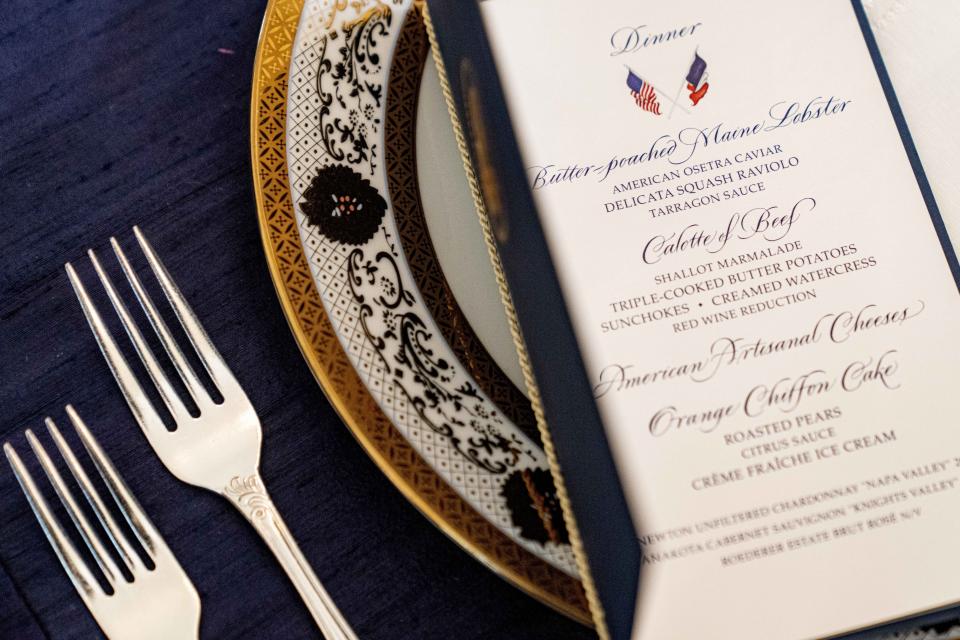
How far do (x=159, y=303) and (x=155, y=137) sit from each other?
123 mm

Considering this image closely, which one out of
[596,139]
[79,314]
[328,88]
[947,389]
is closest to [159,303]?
[79,314]

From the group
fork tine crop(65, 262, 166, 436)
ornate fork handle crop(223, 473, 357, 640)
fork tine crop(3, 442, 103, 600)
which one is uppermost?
fork tine crop(65, 262, 166, 436)

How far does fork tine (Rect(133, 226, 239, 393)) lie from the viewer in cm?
48

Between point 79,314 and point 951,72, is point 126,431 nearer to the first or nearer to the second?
point 79,314

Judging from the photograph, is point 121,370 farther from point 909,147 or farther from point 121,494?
point 909,147

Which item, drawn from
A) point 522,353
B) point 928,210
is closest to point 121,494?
point 522,353

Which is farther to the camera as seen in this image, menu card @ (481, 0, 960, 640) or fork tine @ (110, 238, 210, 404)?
fork tine @ (110, 238, 210, 404)

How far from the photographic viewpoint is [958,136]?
48 cm

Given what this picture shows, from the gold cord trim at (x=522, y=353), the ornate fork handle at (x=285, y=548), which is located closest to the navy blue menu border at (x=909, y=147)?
the gold cord trim at (x=522, y=353)

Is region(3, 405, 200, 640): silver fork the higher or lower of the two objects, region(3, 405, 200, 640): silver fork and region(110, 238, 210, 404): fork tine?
the lower

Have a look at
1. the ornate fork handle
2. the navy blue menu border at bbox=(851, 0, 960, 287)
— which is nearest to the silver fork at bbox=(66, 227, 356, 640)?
the ornate fork handle

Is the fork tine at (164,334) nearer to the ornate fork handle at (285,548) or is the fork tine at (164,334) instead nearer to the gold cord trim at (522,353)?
the ornate fork handle at (285,548)

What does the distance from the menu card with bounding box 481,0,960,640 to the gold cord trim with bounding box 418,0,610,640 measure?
0.09ft

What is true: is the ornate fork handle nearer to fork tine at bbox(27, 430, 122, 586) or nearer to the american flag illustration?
fork tine at bbox(27, 430, 122, 586)
